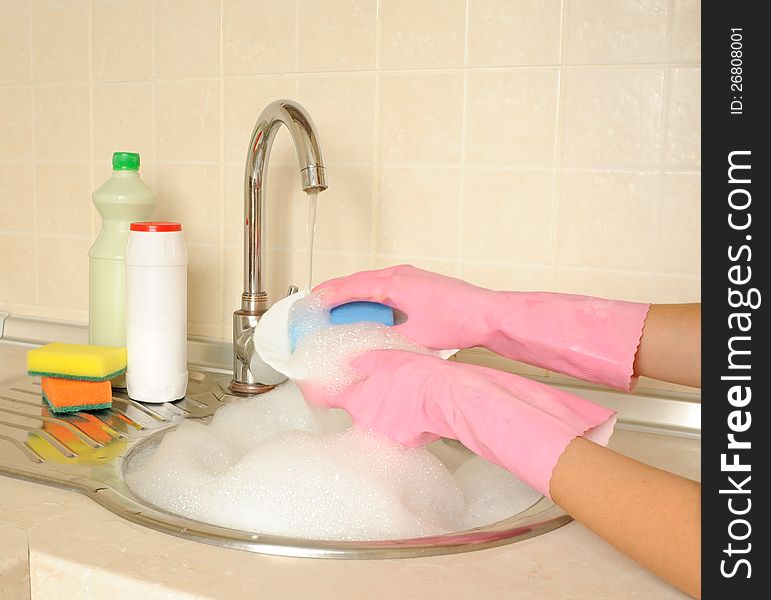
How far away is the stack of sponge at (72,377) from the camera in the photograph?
102cm

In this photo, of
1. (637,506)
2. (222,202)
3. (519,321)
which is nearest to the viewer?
(637,506)

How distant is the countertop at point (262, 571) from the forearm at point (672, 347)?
0.18 meters

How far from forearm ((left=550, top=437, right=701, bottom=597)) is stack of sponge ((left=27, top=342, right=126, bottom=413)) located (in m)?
0.59

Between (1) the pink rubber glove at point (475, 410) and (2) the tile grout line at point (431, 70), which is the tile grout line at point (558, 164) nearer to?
(2) the tile grout line at point (431, 70)

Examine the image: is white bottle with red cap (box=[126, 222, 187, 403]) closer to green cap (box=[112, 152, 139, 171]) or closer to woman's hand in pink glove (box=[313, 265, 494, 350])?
green cap (box=[112, 152, 139, 171])

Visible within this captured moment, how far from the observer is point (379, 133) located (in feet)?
3.77

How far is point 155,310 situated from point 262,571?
50 centimetres

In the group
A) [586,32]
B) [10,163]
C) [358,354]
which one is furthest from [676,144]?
[10,163]

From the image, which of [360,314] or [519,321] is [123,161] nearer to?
[360,314]

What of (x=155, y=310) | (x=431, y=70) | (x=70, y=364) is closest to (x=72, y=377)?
(x=70, y=364)

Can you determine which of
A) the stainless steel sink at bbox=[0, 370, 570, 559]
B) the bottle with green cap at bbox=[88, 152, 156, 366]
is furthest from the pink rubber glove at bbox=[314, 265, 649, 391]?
the bottle with green cap at bbox=[88, 152, 156, 366]

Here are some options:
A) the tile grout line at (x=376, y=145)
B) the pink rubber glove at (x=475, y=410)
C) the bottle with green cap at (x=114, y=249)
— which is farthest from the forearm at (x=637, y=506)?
the bottle with green cap at (x=114, y=249)

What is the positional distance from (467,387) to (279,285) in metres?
0.55
